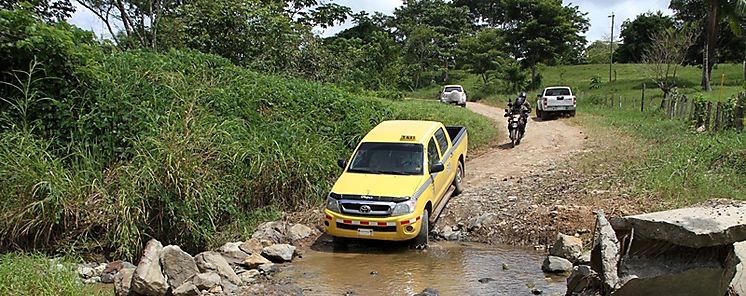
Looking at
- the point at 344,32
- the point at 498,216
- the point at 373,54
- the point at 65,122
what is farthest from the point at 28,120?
the point at 344,32

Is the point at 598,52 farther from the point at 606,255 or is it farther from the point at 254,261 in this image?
the point at 606,255

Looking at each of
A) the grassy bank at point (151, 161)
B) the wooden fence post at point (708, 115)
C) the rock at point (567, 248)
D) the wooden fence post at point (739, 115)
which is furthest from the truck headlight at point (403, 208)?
the wooden fence post at point (708, 115)

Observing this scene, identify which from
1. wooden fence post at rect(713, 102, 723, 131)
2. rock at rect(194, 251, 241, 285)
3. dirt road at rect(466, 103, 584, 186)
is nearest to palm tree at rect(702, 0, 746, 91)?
dirt road at rect(466, 103, 584, 186)

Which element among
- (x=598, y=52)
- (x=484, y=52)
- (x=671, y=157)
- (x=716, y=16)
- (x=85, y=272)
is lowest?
(x=85, y=272)

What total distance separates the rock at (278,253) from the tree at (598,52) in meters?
56.1

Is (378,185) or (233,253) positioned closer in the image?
(233,253)

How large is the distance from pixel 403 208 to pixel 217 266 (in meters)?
2.79

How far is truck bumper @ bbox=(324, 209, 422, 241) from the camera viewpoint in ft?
28.6

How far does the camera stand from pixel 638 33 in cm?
5494

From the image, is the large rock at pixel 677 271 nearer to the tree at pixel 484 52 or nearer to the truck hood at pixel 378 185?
the truck hood at pixel 378 185

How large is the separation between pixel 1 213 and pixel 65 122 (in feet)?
6.66

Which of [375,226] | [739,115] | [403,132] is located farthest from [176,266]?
[739,115]

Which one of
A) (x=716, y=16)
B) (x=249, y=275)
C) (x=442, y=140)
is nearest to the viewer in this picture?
(x=249, y=275)

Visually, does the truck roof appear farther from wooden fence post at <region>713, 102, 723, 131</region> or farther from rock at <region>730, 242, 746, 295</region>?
wooden fence post at <region>713, 102, 723, 131</region>
